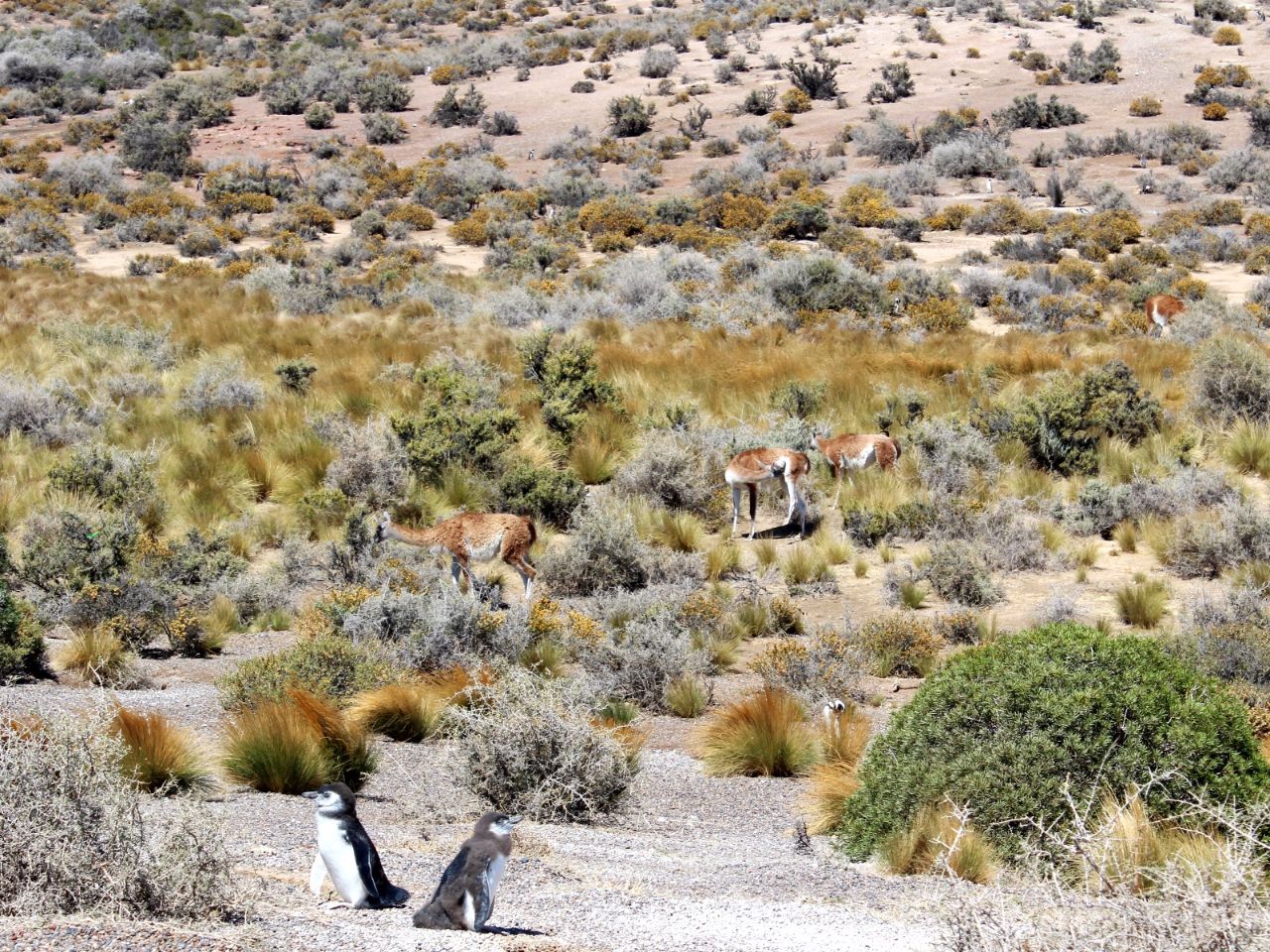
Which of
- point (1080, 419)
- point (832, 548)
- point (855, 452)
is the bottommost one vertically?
point (832, 548)

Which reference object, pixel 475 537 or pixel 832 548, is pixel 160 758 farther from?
pixel 832 548

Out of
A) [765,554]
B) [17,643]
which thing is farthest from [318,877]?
[765,554]

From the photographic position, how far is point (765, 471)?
12898 mm

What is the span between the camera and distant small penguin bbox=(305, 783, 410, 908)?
4.57 metres

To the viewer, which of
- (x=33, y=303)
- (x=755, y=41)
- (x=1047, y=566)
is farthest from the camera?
(x=755, y=41)

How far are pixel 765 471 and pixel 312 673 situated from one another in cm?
553

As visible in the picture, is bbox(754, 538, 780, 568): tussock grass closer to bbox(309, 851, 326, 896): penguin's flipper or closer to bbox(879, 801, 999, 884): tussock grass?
bbox(879, 801, 999, 884): tussock grass

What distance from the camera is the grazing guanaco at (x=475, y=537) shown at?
11094 mm

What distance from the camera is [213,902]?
427cm

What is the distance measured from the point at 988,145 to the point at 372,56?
27.8m

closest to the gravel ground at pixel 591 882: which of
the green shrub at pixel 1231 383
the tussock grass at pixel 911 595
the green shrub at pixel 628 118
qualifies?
the tussock grass at pixel 911 595

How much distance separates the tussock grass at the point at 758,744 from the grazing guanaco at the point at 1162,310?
1472 centimetres

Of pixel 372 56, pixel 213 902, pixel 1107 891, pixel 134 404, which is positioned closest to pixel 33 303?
pixel 134 404

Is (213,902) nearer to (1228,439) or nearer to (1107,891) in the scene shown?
(1107,891)
